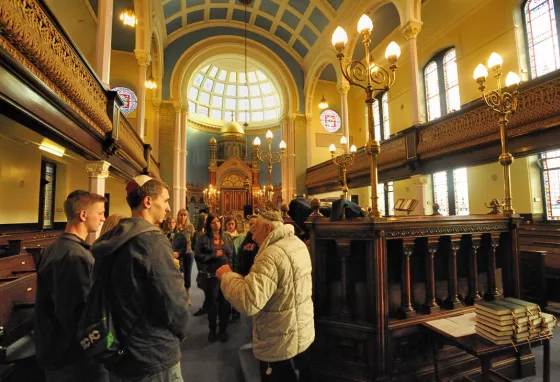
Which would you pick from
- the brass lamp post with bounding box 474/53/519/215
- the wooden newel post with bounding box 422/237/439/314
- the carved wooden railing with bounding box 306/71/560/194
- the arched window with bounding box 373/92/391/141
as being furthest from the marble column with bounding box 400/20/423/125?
the wooden newel post with bounding box 422/237/439/314

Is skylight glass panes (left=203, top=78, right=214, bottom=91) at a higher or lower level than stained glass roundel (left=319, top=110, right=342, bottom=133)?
higher

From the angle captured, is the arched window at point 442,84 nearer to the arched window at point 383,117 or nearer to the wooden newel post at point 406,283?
the arched window at point 383,117

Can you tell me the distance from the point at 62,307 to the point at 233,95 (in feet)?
72.8

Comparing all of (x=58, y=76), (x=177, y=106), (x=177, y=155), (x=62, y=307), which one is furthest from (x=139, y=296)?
Result: (x=177, y=106)

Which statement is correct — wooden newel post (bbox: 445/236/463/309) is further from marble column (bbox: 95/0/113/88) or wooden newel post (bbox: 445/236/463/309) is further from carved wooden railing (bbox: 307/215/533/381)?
marble column (bbox: 95/0/113/88)

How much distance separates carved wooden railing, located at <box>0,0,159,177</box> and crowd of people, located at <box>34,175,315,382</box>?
187 centimetres

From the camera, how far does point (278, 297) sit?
1.99m

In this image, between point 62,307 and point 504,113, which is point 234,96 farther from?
point 62,307

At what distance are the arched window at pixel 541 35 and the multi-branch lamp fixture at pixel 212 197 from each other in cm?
1526

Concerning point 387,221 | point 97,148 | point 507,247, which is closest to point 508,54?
point 507,247

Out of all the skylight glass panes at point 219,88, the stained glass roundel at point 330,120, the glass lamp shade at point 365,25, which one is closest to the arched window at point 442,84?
the stained glass roundel at point 330,120

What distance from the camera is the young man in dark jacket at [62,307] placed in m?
1.71

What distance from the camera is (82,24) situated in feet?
36.2

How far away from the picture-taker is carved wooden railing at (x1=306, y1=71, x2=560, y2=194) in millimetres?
5500
